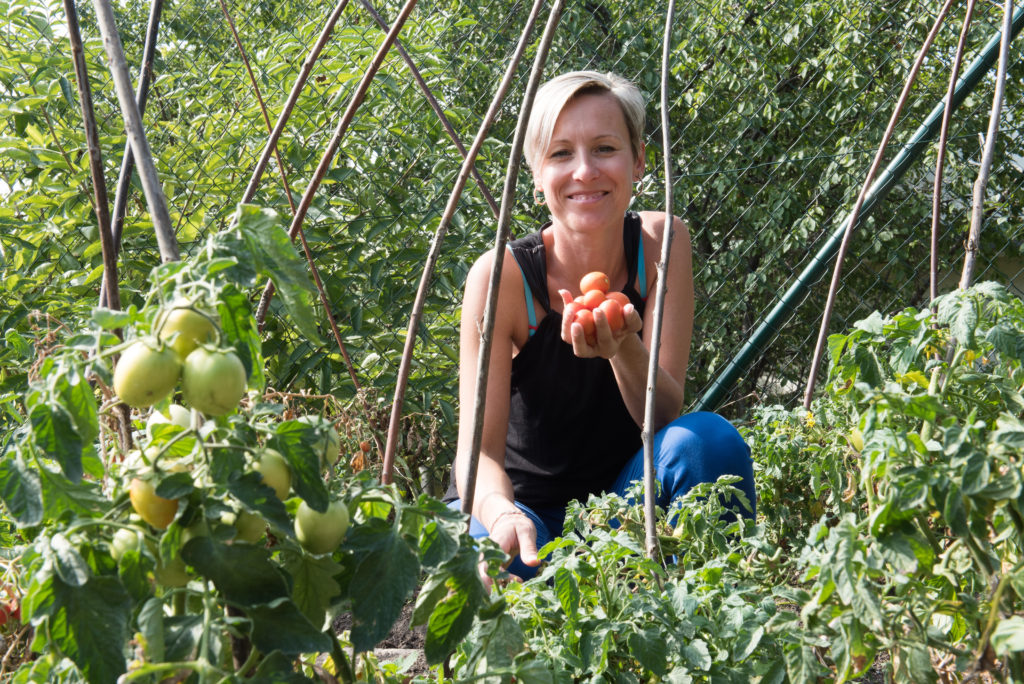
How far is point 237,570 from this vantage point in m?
0.62

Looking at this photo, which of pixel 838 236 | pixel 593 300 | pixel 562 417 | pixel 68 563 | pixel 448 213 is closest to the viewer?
pixel 68 563

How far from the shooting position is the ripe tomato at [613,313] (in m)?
1.54

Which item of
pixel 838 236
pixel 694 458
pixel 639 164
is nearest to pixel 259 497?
pixel 694 458

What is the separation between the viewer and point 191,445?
69 centimetres

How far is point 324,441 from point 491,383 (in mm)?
1190

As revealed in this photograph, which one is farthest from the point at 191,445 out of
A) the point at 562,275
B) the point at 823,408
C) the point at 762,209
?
the point at 762,209

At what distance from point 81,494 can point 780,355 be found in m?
3.29

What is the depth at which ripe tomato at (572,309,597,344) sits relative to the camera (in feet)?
5.02

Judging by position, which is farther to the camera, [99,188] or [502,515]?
[502,515]

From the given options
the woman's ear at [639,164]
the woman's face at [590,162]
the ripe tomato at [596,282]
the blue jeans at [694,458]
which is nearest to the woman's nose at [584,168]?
the woman's face at [590,162]

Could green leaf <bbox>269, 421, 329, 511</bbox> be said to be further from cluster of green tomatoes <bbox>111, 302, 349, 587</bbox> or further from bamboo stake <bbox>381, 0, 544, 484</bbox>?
bamboo stake <bbox>381, 0, 544, 484</bbox>

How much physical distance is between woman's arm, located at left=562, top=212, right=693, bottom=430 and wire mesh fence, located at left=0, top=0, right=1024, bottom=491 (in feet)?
1.43

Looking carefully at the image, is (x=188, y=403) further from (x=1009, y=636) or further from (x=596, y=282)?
(x=596, y=282)

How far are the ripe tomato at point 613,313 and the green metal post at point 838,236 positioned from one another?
121cm
